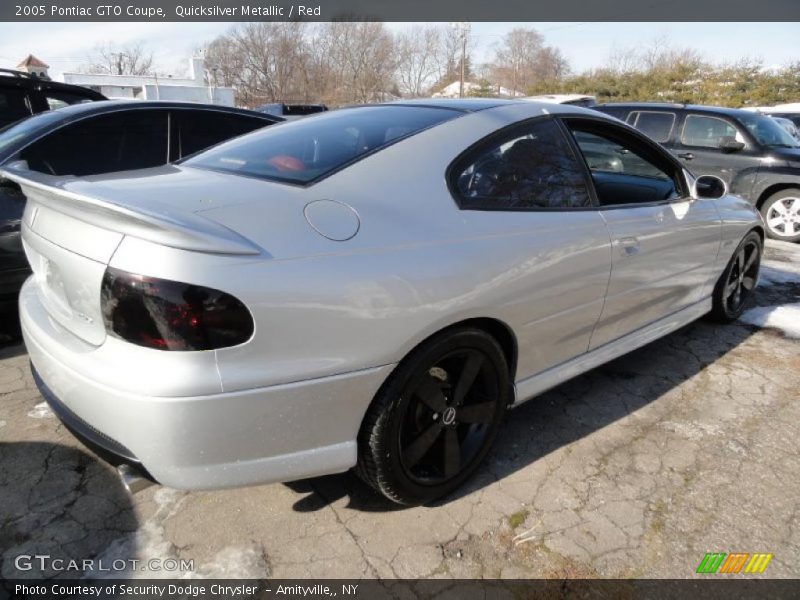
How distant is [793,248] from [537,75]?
1791 inches

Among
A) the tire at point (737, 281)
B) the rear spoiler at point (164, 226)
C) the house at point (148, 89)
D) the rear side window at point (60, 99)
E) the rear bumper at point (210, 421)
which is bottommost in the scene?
the house at point (148, 89)

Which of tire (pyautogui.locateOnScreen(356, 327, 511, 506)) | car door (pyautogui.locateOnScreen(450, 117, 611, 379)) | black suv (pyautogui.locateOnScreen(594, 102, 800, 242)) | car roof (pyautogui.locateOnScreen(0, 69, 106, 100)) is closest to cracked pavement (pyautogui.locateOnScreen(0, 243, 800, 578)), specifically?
tire (pyautogui.locateOnScreen(356, 327, 511, 506))

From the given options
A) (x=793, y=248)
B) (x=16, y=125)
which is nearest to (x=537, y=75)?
(x=793, y=248)

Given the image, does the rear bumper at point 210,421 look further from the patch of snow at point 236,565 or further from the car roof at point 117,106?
the car roof at point 117,106

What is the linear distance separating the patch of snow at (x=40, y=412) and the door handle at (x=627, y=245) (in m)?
2.87

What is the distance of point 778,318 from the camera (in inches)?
174

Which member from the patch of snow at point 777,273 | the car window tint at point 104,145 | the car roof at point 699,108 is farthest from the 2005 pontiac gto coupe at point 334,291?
the car roof at point 699,108

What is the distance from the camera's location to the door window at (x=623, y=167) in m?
2.88

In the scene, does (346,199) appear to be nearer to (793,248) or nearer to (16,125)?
(16,125)

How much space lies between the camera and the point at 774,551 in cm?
204

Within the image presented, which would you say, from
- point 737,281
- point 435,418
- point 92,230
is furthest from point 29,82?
point 737,281

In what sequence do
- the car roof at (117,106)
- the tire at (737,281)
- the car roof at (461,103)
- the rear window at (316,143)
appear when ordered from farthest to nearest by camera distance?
the tire at (737,281), the car roof at (117,106), the car roof at (461,103), the rear window at (316,143)

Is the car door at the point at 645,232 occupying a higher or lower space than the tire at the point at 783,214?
higher

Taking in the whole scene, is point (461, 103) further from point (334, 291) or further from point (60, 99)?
point (60, 99)
